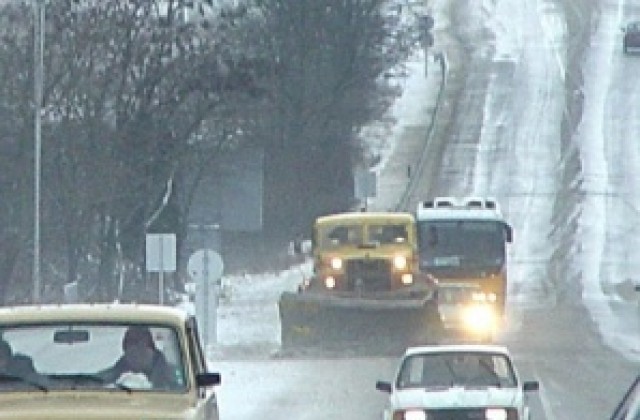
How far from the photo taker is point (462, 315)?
35969 mm

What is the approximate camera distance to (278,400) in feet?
89.8

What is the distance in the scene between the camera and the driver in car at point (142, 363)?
41.0ft

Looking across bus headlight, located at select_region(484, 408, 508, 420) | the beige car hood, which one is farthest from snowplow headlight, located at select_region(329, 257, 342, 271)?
the beige car hood

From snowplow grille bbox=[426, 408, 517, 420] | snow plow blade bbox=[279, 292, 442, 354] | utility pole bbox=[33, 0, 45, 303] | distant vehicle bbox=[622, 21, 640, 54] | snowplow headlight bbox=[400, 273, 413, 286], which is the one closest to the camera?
snowplow grille bbox=[426, 408, 517, 420]

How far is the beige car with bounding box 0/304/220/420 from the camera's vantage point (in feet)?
39.5

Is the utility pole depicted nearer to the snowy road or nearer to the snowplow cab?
the snowy road

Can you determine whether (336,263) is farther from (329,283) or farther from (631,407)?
(631,407)

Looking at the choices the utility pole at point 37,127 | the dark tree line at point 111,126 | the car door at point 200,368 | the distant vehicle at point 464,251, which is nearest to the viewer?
the car door at point 200,368

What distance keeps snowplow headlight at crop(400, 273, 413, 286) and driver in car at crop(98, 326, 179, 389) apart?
24.5 m

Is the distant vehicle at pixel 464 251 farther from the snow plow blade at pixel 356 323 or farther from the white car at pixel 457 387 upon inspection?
the white car at pixel 457 387

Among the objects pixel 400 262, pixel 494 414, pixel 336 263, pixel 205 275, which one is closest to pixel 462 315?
pixel 400 262

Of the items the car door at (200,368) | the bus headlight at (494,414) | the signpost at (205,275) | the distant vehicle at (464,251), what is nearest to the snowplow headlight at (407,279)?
the signpost at (205,275)

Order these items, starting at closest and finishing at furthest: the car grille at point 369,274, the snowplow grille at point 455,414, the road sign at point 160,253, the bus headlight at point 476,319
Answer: the snowplow grille at point 455,414 → the road sign at point 160,253 → the bus headlight at point 476,319 → the car grille at point 369,274

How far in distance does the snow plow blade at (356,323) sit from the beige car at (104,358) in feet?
71.4
